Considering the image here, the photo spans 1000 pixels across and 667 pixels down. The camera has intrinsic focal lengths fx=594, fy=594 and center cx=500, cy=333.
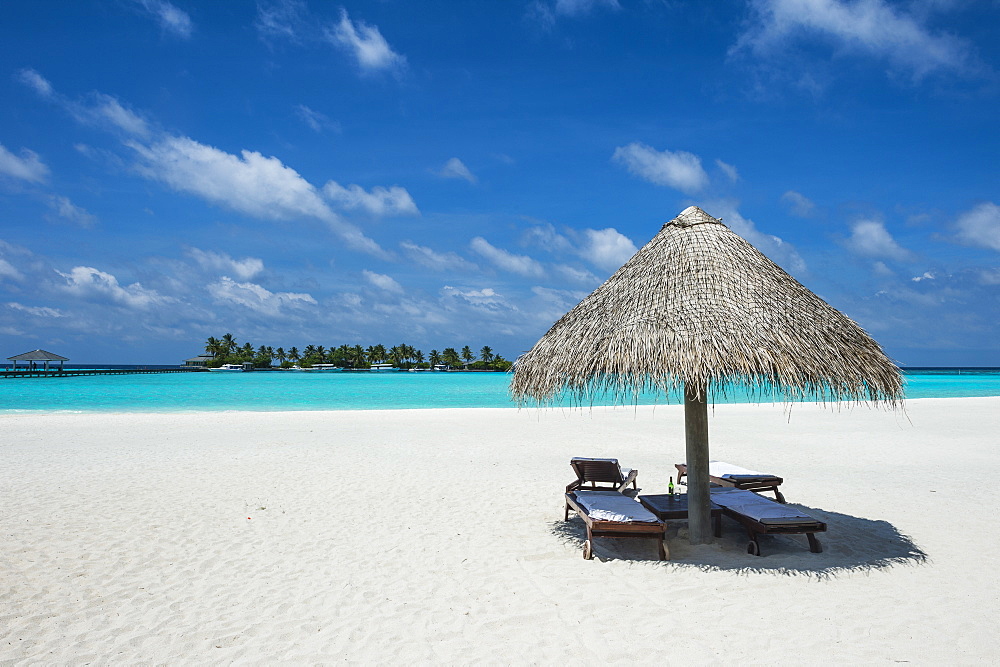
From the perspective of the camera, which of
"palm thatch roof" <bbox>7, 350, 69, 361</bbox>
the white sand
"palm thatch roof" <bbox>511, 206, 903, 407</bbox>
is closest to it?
the white sand

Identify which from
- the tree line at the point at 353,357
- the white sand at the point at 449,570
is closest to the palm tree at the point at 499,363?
the tree line at the point at 353,357

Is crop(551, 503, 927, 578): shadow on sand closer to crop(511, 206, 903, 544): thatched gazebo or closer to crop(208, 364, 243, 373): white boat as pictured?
crop(511, 206, 903, 544): thatched gazebo

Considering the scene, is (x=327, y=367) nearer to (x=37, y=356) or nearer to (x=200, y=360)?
(x=200, y=360)

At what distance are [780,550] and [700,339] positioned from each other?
231 centimetres

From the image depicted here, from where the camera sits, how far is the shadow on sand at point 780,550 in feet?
16.5

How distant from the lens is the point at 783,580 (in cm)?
471

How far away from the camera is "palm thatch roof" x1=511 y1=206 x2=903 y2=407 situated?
4672 mm

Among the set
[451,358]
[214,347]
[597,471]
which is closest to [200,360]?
[214,347]

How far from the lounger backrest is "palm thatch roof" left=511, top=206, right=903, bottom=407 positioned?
139 centimetres

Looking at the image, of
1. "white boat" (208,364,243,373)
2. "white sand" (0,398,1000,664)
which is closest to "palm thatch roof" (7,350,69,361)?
"white boat" (208,364,243,373)

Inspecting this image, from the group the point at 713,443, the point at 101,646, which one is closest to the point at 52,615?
the point at 101,646

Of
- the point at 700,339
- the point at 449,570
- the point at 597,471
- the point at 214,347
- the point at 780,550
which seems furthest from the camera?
the point at 214,347

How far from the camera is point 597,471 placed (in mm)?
6762

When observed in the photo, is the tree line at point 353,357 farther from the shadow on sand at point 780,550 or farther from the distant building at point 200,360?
the shadow on sand at point 780,550
